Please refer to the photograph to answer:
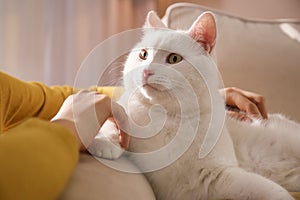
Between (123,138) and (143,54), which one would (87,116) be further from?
(143,54)

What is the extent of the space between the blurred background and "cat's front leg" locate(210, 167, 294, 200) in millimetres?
1331

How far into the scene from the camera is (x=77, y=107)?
0.76 m

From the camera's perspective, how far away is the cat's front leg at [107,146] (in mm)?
740

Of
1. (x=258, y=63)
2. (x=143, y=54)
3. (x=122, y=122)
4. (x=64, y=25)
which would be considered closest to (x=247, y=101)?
(x=258, y=63)

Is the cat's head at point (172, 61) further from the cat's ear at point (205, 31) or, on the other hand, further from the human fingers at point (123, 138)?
the human fingers at point (123, 138)

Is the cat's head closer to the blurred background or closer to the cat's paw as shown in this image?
the cat's paw

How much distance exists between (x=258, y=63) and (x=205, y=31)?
2.06 feet

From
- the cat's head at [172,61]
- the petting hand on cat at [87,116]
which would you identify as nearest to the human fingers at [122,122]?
the petting hand on cat at [87,116]

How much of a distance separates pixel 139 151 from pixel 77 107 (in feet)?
0.55

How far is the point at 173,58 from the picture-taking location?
897 mm

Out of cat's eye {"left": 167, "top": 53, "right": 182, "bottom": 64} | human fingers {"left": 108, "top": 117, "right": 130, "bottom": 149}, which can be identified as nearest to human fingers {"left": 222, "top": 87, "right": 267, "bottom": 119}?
cat's eye {"left": 167, "top": 53, "right": 182, "bottom": 64}

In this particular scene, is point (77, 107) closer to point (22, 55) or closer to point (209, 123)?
point (209, 123)

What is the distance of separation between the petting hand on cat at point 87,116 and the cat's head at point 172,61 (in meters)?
0.11

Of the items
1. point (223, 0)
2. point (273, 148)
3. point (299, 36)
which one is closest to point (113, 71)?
point (273, 148)
